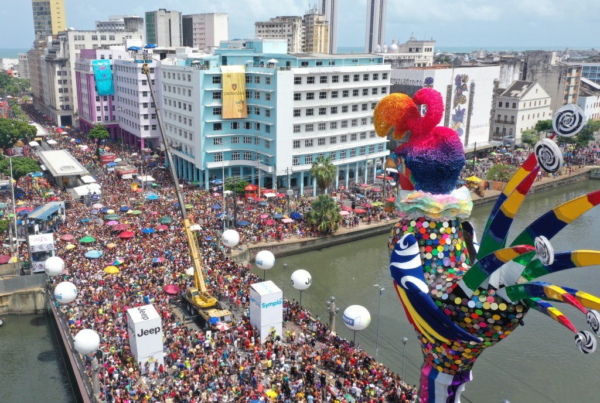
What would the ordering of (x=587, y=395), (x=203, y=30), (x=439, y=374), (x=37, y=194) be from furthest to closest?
(x=203, y=30) < (x=37, y=194) < (x=587, y=395) < (x=439, y=374)

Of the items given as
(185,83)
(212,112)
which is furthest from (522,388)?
(185,83)

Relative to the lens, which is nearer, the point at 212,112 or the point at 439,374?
the point at 439,374

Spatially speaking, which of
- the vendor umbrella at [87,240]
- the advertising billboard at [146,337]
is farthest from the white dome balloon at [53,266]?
the advertising billboard at [146,337]

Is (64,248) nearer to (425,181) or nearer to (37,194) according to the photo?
(37,194)

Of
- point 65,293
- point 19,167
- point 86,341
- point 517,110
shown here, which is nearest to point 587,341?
point 86,341

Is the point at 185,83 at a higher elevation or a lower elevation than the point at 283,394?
higher

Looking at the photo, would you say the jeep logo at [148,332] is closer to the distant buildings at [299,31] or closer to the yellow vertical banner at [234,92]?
the yellow vertical banner at [234,92]

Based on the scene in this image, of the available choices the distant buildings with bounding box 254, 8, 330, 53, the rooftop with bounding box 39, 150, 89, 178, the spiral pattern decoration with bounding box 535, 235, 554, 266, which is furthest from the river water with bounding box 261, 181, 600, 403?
the distant buildings with bounding box 254, 8, 330, 53

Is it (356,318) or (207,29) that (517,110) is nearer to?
(356,318)
